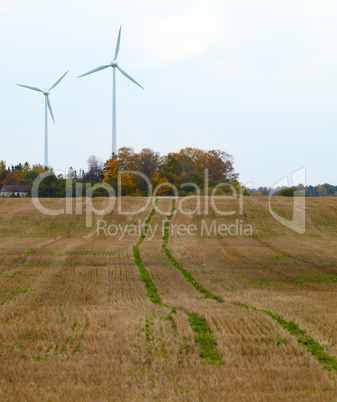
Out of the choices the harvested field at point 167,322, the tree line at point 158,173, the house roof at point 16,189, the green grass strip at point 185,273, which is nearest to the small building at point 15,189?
the house roof at point 16,189

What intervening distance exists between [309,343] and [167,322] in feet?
15.6

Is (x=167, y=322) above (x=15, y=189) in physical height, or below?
below

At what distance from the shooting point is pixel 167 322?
1634 centimetres

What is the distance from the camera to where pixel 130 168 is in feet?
388

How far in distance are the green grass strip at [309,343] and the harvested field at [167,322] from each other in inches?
1.2

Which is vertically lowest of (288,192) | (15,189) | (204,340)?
(204,340)

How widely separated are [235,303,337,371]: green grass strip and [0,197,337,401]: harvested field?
0.03 m

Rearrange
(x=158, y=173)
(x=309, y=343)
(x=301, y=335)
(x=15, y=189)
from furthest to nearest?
1. (x=15, y=189)
2. (x=158, y=173)
3. (x=301, y=335)
4. (x=309, y=343)

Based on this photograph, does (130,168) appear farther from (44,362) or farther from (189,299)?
(44,362)

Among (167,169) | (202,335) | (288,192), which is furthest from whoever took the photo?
(167,169)

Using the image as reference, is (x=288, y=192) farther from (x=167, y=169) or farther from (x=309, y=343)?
(x=309, y=343)

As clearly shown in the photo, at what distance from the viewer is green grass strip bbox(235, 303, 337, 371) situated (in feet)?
40.0

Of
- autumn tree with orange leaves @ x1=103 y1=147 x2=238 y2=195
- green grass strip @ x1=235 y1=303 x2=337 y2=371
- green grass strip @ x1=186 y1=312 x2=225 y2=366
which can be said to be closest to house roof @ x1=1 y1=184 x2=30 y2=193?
autumn tree with orange leaves @ x1=103 y1=147 x2=238 y2=195

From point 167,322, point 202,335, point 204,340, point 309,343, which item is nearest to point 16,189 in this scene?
point 167,322
